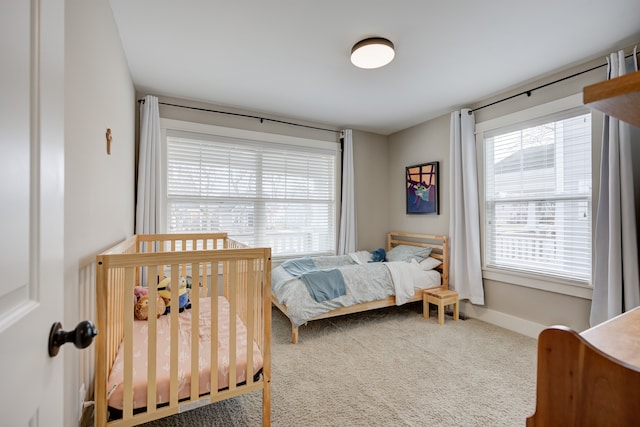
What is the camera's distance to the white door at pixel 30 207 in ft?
1.49

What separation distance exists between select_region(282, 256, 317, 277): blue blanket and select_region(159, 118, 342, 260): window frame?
45 centimetres

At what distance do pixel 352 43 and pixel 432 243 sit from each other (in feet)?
8.62

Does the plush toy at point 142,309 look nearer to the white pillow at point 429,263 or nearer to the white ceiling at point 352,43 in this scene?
the white ceiling at point 352,43

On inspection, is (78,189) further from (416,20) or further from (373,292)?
(373,292)

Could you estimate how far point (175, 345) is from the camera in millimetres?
1322

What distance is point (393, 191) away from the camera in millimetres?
4508

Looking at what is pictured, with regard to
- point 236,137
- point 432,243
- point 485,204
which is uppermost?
point 236,137

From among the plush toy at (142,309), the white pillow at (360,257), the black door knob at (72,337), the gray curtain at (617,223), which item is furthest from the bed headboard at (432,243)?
the black door knob at (72,337)

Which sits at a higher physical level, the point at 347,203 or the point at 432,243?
the point at 347,203

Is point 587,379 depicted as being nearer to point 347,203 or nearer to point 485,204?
point 485,204

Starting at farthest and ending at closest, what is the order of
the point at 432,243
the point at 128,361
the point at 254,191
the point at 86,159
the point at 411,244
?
the point at 411,244 < the point at 432,243 < the point at 254,191 < the point at 86,159 < the point at 128,361

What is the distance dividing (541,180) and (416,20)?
194cm

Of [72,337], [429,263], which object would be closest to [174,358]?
[72,337]

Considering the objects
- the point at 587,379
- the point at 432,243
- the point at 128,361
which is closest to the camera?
the point at 587,379
